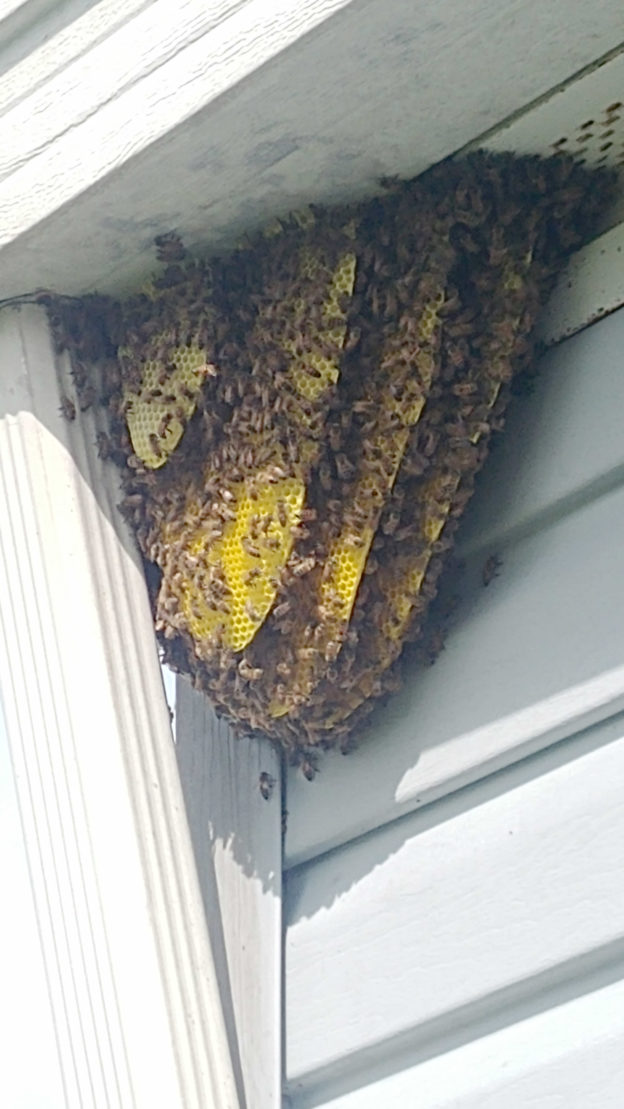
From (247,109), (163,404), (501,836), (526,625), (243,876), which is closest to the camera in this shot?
(247,109)

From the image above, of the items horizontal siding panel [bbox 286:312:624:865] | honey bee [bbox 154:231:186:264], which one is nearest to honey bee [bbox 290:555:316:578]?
horizontal siding panel [bbox 286:312:624:865]

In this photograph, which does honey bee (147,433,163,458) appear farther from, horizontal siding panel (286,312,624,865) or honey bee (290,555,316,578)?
horizontal siding panel (286,312,624,865)

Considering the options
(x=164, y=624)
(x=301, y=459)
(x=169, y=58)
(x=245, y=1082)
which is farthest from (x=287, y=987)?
(x=169, y=58)

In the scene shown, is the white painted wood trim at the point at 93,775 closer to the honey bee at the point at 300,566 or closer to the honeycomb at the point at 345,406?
the honeycomb at the point at 345,406

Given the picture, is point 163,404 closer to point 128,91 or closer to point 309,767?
point 128,91

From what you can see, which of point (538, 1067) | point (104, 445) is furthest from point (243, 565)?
point (538, 1067)

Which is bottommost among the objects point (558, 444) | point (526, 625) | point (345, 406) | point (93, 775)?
point (93, 775)

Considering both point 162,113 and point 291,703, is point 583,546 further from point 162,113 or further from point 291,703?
point 162,113
